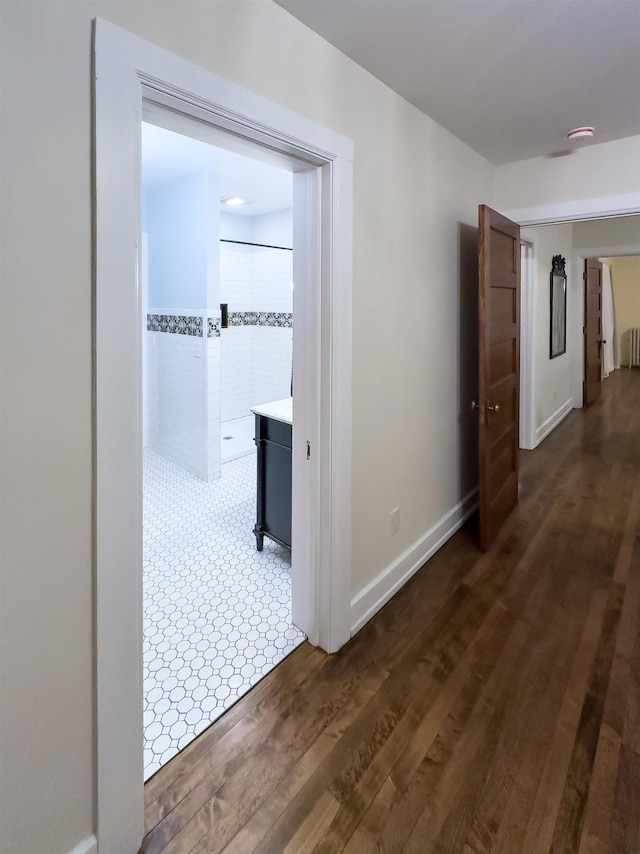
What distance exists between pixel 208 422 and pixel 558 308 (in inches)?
170

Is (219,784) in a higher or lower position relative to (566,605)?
lower

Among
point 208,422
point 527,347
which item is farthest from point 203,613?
point 527,347

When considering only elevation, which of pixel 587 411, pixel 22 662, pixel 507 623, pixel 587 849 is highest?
pixel 587 411

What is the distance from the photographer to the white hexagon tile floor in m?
1.80

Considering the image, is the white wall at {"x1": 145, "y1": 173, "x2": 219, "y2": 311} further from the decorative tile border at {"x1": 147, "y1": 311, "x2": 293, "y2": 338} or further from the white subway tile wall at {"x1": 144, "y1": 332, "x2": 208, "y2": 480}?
→ the white subway tile wall at {"x1": 144, "y1": 332, "x2": 208, "y2": 480}

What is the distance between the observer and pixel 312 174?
1877mm

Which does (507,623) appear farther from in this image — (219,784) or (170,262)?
(170,262)

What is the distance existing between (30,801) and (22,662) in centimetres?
33

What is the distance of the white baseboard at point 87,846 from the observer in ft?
3.92

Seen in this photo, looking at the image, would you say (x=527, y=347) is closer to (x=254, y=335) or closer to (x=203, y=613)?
(x=254, y=335)

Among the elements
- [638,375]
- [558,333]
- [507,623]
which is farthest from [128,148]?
[638,375]

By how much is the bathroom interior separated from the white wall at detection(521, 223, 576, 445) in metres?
2.52

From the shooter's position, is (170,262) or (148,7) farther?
(170,262)

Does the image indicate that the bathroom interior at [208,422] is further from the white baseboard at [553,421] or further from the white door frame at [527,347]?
the white baseboard at [553,421]
